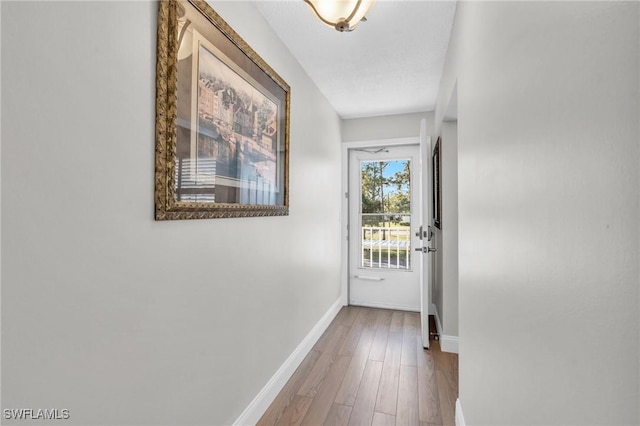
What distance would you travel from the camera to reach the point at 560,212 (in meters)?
0.59

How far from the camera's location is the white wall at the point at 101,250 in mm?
749

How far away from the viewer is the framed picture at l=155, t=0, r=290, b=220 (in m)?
1.14

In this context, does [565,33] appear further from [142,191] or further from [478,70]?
[142,191]

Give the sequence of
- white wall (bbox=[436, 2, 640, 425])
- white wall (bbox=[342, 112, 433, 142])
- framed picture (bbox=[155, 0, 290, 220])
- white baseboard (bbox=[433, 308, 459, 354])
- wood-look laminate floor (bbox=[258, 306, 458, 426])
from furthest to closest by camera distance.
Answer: white wall (bbox=[342, 112, 433, 142]) < white baseboard (bbox=[433, 308, 459, 354]) < wood-look laminate floor (bbox=[258, 306, 458, 426]) < framed picture (bbox=[155, 0, 290, 220]) < white wall (bbox=[436, 2, 640, 425])

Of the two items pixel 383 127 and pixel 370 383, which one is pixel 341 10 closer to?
pixel 370 383

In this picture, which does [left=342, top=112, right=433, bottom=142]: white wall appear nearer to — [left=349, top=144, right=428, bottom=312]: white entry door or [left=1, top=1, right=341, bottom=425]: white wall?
[left=349, top=144, right=428, bottom=312]: white entry door

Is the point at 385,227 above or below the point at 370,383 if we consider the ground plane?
above

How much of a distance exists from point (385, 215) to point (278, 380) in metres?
2.34

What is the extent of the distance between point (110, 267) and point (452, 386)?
217cm

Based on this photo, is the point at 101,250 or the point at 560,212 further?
the point at 101,250

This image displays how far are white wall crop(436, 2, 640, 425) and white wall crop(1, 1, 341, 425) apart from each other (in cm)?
113

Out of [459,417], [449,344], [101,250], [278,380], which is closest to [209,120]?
[101,250]

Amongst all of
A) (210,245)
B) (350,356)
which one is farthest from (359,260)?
(210,245)

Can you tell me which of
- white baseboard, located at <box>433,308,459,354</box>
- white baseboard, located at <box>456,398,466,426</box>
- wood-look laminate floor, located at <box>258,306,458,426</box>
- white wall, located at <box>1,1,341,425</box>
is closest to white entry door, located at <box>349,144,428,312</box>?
wood-look laminate floor, located at <box>258,306,458,426</box>
